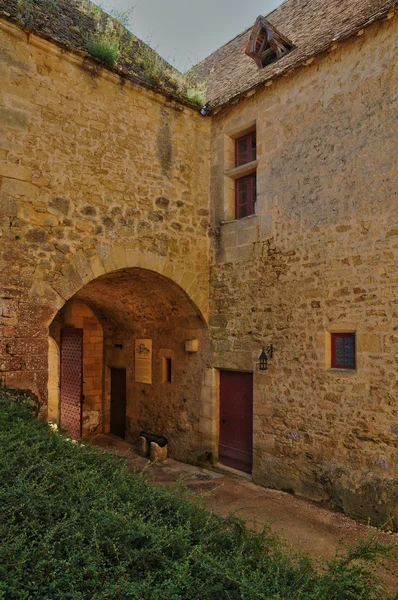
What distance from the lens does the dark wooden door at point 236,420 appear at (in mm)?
6547

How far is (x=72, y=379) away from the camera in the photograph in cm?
948

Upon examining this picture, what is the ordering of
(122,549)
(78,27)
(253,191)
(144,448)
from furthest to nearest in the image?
(144,448), (253,191), (78,27), (122,549)

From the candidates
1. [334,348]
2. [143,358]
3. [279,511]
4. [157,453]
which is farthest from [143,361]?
[334,348]

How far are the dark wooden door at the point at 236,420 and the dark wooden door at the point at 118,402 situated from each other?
9.79 ft

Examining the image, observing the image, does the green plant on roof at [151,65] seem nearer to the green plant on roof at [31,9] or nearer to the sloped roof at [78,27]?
the sloped roof at [78,27]

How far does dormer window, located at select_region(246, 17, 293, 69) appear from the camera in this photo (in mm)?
6289

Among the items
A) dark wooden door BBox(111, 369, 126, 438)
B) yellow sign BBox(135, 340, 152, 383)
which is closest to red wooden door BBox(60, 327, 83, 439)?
dark wooden door BBox(111, 369, 126, 438)

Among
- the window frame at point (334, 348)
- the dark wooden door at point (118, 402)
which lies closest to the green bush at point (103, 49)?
the window frame at point (334, 348)

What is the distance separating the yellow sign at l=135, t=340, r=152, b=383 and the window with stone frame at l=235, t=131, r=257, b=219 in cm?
318

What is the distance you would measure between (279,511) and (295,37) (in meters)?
6.75

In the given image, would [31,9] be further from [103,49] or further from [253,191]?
[253,191]

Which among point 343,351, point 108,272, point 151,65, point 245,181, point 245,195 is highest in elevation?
point 151,65

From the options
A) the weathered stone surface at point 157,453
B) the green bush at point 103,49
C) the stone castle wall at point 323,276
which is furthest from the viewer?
the weathered stone surface at point 157,453

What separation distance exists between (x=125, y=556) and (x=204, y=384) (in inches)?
190
